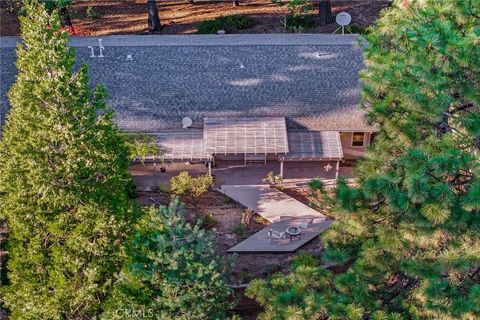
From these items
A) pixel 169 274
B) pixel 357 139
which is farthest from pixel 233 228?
pixel 169 274

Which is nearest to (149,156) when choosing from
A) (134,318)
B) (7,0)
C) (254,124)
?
(254,124)

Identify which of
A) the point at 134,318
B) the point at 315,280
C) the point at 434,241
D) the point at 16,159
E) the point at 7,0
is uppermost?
the point at 7,0

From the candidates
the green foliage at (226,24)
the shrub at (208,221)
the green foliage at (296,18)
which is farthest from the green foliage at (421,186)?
the green foliage at (226,24)

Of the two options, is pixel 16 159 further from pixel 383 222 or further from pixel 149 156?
pixel 383 222

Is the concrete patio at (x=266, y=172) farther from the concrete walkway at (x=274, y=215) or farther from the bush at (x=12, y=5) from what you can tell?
the bush at (x=12, y=5)

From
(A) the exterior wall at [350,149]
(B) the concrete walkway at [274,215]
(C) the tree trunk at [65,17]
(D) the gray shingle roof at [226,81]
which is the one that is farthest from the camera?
(C) the tree trunk at [65,17]

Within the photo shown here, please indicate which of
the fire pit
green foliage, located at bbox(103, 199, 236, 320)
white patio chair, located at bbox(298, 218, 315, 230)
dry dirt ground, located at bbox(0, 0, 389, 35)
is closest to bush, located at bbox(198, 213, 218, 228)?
the fire pit
